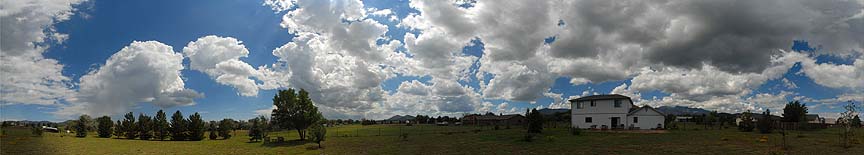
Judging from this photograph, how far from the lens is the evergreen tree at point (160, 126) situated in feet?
206

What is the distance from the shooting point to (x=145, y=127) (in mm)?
64125

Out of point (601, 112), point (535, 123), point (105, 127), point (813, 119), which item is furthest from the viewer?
point (813, 119)

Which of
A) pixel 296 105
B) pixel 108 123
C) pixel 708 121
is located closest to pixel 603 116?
pixel 708 121

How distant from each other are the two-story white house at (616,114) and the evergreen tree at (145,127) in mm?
61493

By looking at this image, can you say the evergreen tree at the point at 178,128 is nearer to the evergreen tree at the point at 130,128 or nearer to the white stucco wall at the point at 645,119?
the evergreen tree at the point at 130,128

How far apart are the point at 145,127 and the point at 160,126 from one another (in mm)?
3084

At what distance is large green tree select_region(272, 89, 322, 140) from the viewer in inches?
2199

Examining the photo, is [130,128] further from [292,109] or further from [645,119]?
[645,119]

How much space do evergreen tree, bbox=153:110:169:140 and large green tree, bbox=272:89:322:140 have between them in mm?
18452

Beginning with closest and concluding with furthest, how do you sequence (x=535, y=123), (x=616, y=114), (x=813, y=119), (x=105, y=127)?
(x=535, y=123) → (x=616, y=114) → (x=105, y=127) → (x=813, y=119)

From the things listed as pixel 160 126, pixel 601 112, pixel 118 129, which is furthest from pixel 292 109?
pixel 601 112

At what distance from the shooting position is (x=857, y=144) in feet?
104

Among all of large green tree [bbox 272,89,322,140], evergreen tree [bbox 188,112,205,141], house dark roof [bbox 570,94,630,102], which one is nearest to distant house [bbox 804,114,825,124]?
house dark roof [bbox 570,94,630,102]

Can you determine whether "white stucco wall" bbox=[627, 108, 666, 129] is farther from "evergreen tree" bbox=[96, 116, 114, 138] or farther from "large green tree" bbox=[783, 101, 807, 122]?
"evergreen tree" bbox=[96, 116, 114, 138]
